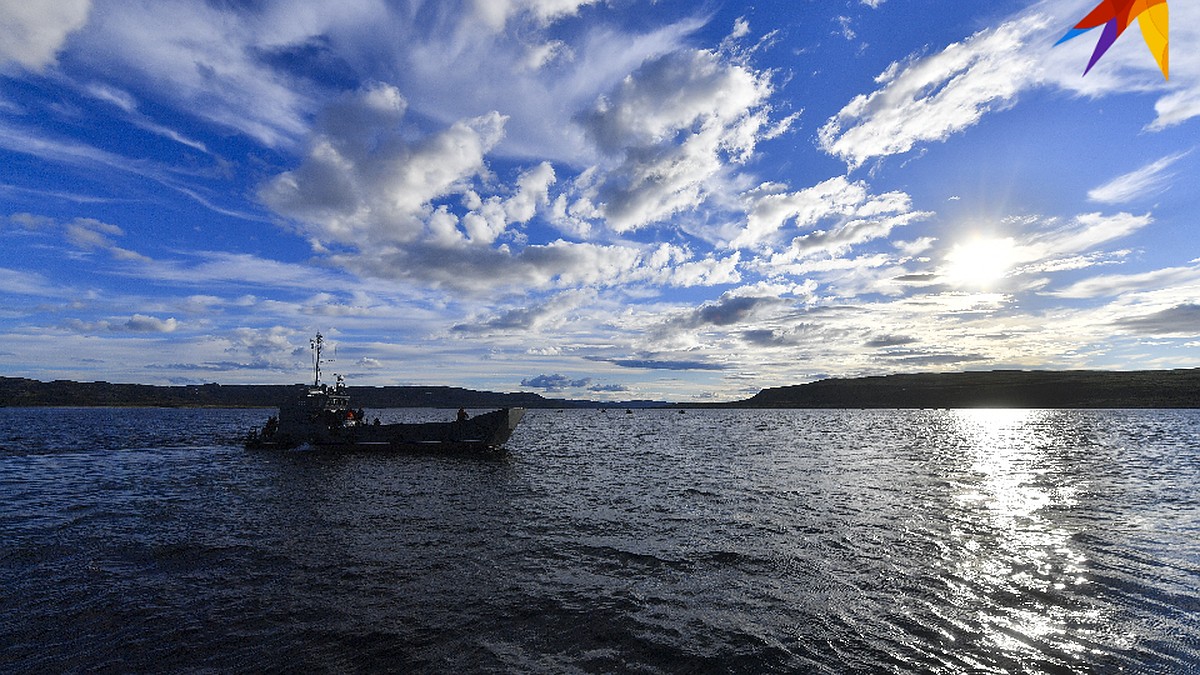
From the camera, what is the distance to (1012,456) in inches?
1763

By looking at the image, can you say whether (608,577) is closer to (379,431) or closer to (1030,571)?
(1030,571)

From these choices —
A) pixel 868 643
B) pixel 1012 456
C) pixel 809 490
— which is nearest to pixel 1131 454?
pixel 1012 456

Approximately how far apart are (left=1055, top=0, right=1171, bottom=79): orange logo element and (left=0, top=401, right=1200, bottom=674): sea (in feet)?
29.0

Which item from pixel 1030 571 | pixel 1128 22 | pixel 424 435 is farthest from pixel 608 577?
pixel 424 435

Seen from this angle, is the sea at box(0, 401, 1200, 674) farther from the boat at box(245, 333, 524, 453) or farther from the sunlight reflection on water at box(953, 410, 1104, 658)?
the boat at box(245, 333, 524, 453)

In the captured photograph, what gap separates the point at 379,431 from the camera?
47250mm

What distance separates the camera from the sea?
945cm

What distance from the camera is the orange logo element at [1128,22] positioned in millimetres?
4887

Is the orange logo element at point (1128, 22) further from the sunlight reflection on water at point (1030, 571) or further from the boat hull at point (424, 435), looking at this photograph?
the boat hull at point (424, 435)

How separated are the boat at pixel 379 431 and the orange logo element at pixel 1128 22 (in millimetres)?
44538

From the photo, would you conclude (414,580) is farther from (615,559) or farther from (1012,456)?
(1012,456)

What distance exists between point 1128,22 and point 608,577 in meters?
13.2

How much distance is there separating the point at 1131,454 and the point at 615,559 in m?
51.4

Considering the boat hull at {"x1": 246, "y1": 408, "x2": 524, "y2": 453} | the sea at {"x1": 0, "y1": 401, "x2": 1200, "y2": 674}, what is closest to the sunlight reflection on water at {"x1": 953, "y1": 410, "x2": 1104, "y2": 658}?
the sea at {"x1": 0, "y1": 401, "x2": 1200, "y2": 674}
